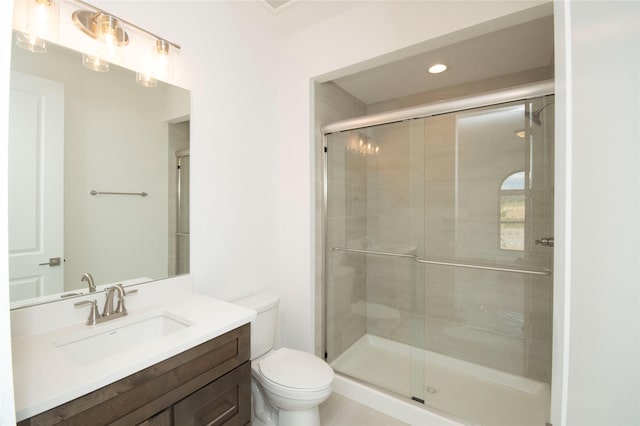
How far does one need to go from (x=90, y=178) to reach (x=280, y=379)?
53.9 inches

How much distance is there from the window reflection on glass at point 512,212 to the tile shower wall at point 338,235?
3.40 feet

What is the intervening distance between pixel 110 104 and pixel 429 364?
264 cm

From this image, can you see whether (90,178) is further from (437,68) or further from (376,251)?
(437,68)

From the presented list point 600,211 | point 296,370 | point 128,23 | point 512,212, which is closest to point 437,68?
point 512,212

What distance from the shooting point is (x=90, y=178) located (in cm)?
125

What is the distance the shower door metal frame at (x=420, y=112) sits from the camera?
4.75 feet

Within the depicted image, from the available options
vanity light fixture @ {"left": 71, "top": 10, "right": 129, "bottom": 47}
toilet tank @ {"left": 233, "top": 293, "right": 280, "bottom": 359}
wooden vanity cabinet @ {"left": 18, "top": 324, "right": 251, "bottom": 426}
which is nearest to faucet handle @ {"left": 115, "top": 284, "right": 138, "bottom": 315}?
wooden vanity cabinet @ {"left": 18, "top": 324, "right": 251, "bottom": 426}

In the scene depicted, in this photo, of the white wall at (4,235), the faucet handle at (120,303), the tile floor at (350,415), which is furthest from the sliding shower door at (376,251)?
the white wall at (4,235)

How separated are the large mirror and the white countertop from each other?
7.2 inches

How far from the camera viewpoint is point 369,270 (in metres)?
2.49

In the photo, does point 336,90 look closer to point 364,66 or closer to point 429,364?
point 364,66

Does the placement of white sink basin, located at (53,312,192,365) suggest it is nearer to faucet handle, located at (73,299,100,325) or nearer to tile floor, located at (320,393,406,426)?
faucet handle, located at (73,299,100,325)

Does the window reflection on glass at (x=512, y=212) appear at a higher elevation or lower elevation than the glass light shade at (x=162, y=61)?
lower

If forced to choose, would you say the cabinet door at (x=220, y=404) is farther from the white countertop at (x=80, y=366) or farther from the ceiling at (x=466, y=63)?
the ceiling at (x=466, y=63)
